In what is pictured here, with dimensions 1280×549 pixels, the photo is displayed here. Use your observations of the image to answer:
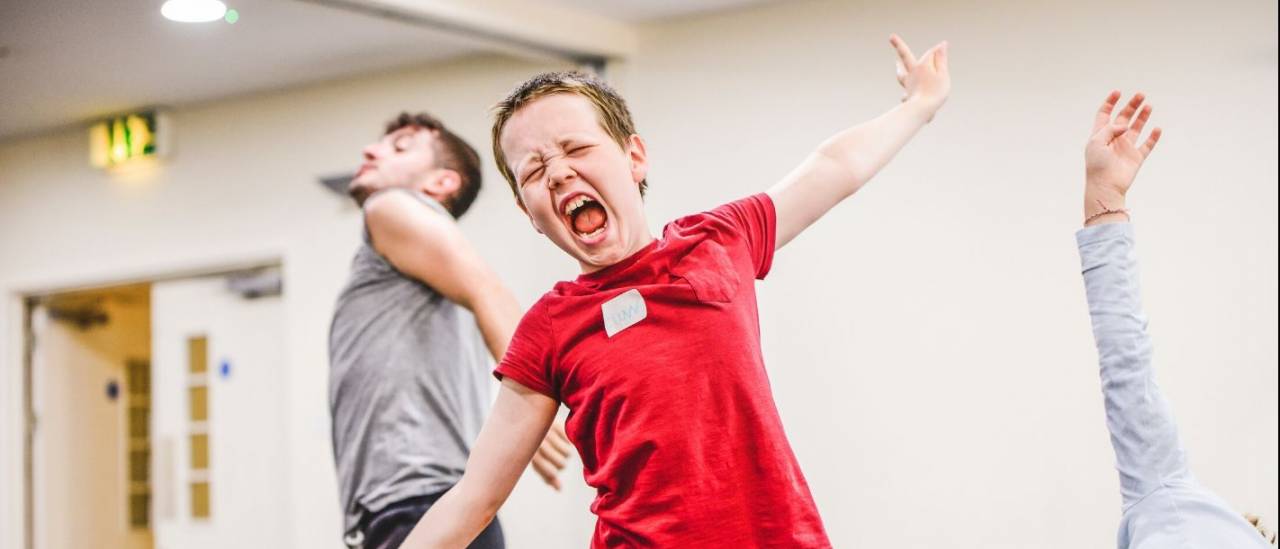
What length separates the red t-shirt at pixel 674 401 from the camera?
1466mm

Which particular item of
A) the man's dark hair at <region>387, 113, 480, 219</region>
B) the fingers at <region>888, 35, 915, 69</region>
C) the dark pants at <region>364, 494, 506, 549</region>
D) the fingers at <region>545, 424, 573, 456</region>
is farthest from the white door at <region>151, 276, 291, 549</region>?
the fingers at <region>888, 35, 915, 69</region>

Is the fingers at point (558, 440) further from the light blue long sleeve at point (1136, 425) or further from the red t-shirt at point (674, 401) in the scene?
the light blue long sleeve at point (1136, 425)

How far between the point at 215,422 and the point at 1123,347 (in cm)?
252

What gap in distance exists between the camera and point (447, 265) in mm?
2293

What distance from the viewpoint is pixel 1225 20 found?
3.10 metres

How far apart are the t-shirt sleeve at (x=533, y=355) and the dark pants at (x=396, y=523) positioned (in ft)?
2.18

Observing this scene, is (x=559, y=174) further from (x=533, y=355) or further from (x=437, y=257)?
(x=437, y=257)

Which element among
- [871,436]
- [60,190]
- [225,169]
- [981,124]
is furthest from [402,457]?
[981,124]

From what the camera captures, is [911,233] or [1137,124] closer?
[1137,124]

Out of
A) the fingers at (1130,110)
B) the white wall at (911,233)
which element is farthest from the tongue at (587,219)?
the white wall at (911,233)

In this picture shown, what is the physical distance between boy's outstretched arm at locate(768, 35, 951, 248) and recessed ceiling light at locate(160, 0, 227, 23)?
1628 millimetres

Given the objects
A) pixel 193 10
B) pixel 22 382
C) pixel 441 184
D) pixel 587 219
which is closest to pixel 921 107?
pixel 587 219

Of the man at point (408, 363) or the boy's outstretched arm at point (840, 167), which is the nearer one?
the boy's outstretched arm at point (840, 167)

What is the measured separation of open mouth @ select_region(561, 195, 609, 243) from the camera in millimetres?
1581
